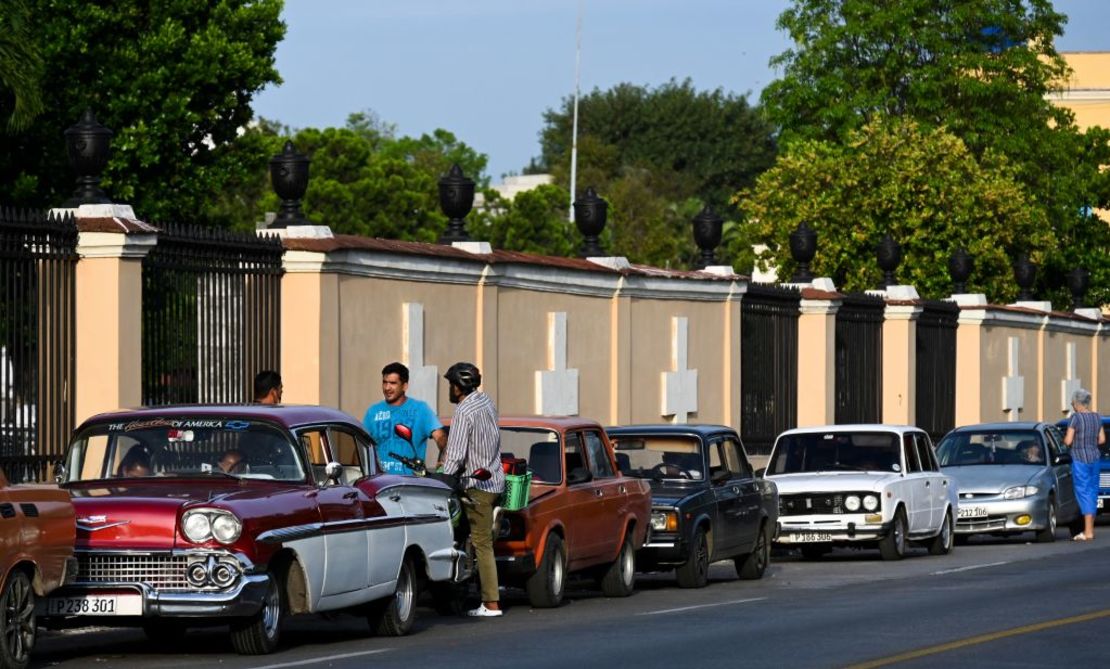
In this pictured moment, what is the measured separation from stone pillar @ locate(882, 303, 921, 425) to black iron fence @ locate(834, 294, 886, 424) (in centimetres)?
27

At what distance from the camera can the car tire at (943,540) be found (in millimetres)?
25734

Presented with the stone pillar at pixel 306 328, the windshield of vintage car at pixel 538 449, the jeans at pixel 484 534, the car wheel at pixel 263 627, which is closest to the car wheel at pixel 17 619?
the car wheel at pixel 263 627

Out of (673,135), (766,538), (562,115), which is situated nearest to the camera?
(766,538)

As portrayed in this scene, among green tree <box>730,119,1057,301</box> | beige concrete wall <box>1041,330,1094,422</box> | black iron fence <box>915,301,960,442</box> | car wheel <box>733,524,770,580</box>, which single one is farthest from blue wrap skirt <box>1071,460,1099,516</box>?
green tree <box>730,119,1057,301</box>

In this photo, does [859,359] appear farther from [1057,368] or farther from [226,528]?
[226,528]

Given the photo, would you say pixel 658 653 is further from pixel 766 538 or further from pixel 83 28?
pixel 83 28

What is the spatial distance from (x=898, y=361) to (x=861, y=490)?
45.1 ft

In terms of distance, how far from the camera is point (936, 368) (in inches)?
1560

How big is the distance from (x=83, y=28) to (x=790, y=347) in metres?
14.5

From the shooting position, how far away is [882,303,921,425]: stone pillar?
37.0 metres

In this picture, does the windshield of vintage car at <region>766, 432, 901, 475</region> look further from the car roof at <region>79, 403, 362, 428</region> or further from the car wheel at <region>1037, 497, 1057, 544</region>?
the car roof at <region>79, 403, 362, 428</region>

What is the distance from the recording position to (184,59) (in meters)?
41.0

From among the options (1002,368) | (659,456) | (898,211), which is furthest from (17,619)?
(898,211)

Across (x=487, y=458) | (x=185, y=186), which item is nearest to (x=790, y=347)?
(x=185, y=186)
